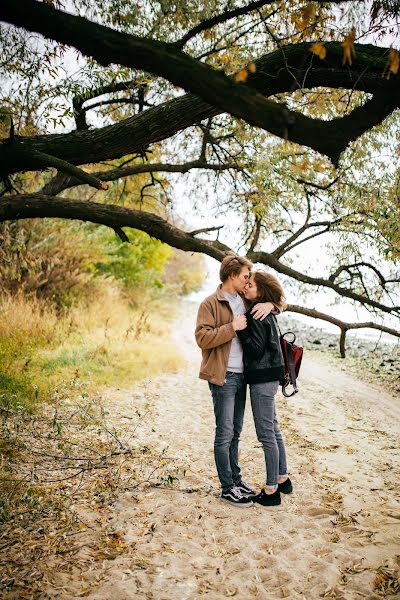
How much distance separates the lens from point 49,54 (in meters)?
4.68

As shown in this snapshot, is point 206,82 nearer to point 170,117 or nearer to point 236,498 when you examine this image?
point 170,117

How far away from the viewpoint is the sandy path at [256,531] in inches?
105

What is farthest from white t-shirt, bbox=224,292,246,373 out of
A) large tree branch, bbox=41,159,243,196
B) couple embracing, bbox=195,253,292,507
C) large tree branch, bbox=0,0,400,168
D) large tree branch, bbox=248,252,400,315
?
large tree branch, bbox=41,159,243,196

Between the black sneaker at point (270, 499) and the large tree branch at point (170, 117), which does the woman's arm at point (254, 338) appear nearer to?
the black sneaker at point (270, 499)

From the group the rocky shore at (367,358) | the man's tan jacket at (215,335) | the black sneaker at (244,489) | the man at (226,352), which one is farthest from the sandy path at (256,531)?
the rocky shore at (367,358)

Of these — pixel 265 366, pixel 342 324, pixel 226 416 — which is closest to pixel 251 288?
pixel 265 366

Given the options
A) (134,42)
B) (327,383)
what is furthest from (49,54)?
(327,383)

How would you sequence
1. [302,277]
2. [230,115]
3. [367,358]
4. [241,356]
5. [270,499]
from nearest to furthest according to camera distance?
[241,356] → [270,499] → [230,115] → [302,277] → [367,358]

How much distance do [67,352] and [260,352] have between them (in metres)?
5.45

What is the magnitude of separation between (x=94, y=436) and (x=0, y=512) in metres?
1.90

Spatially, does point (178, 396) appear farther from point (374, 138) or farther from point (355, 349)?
point (355, 349)

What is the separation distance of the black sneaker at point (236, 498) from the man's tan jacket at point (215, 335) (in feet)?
3.51

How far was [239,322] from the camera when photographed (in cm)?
341

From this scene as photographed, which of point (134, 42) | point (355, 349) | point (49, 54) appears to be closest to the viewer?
point (134, 42)
